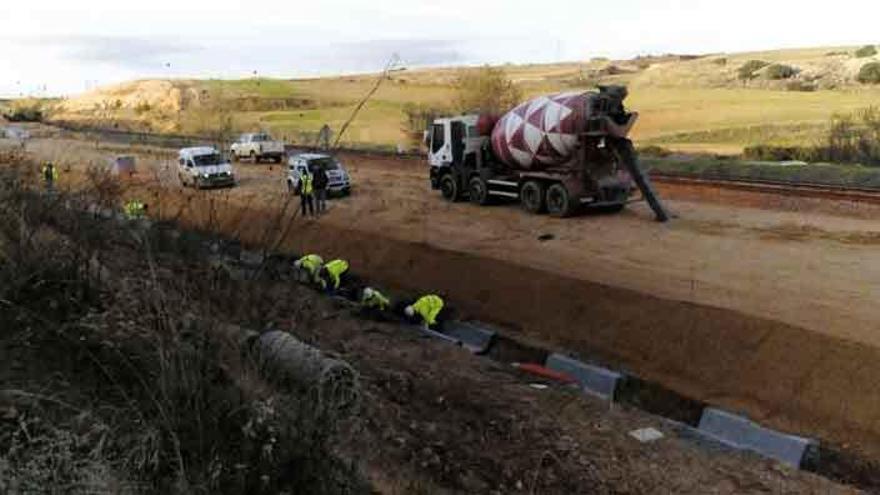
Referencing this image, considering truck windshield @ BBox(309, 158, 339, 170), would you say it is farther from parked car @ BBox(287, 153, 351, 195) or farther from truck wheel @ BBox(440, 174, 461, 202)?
truck wheel @ BBox(440, 174, 461, 202)

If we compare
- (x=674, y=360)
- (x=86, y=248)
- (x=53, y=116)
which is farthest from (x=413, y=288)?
(x=53, y=116)

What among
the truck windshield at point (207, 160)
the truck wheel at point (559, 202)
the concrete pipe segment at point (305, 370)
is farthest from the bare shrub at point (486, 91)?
the concrete pipe segment at point (305, 370)

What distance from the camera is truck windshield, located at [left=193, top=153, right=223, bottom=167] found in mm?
→ 35509

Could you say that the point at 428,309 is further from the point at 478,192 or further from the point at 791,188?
the point at 791,188

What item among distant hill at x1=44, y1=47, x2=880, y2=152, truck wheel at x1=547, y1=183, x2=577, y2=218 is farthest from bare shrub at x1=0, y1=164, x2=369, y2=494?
distant hill at x1=44, y1=47, x2=880, y2=152

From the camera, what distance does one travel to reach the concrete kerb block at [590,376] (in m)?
11.6

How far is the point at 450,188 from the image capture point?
28.5 metres

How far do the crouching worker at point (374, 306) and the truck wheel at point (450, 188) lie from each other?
13.4 m

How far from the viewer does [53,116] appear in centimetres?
11000

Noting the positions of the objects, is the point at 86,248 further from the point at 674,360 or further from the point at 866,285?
the point at 866,285

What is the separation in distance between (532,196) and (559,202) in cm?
124

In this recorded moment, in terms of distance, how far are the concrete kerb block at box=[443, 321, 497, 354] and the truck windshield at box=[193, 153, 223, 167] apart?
23.5 meters

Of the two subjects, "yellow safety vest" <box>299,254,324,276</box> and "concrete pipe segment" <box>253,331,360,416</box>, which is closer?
"concrete pipe segment" <box>253,331,360,416</box>

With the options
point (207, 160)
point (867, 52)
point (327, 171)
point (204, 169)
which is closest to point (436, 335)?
point (327, 171)
